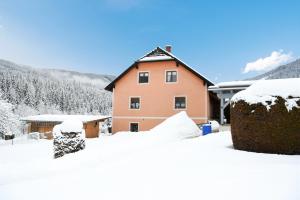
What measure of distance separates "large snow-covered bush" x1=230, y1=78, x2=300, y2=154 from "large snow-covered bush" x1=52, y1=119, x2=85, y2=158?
25.6ft

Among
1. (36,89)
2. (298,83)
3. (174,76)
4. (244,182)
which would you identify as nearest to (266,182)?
(244,182)

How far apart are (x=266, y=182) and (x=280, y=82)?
4.47 m

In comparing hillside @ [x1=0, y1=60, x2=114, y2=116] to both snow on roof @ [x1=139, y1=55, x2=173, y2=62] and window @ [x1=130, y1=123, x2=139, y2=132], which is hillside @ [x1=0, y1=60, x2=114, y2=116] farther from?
snow on roof @ [x1=139, y1=55, x2=173, y2=62]

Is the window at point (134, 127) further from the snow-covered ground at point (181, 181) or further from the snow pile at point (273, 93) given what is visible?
the snow-covered ground at point (181, 181)

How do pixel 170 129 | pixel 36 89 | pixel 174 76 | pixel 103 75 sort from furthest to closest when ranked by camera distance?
pixel 103 75 → pixel 36 89 → pixel 174 76 → pixel 170 129

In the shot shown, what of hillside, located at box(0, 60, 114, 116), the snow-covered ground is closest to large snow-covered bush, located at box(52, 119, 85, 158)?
the snow-covered ground

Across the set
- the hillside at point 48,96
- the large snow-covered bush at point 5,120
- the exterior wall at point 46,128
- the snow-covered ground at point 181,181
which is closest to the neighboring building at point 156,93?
the exterior wall at point 46,128

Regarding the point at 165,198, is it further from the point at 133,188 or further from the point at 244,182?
the point at 244,182

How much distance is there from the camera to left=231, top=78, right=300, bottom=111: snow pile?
762 centimetres

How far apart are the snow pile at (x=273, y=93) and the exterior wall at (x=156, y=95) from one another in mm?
16158

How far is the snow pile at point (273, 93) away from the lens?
762 centimetres

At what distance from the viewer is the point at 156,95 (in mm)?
26250

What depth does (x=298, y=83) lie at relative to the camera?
312 inches

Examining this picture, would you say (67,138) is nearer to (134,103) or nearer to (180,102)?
(134,103)
